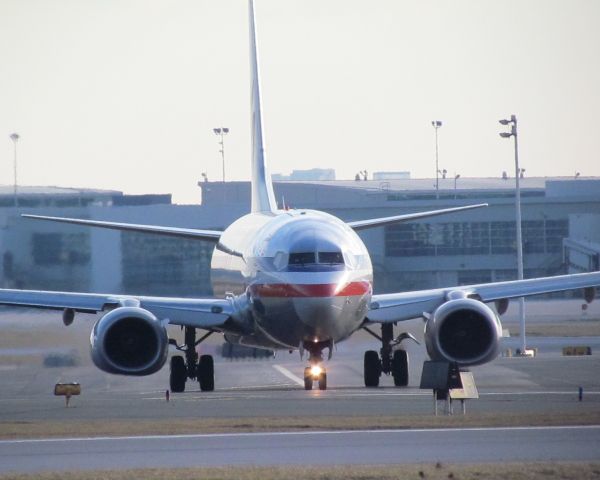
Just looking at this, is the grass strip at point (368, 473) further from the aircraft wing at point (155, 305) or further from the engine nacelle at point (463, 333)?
the aircraft wing at point (155, 305)

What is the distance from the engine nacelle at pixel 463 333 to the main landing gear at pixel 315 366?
2617 millimetres

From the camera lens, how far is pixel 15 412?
3441cm

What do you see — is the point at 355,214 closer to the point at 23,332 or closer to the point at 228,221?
the point at 228,221

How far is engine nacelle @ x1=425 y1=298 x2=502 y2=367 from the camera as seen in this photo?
36250mm

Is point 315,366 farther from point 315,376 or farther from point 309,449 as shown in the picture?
point 309,449

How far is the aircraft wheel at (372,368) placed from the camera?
39.8 meters

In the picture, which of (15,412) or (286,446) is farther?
(15,412)

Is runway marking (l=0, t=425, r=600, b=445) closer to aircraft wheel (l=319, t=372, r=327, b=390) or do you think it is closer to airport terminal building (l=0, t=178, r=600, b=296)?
aircraft wheel (l=319, t=372, r=327, b=390)

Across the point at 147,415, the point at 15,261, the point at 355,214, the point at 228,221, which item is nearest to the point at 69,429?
the point at 147,415

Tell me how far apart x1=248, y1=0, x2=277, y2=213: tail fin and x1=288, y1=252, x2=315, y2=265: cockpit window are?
328 inches

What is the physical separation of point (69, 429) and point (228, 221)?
6451cm

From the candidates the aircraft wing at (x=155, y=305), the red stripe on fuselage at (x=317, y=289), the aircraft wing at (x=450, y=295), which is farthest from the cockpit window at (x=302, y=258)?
the aircraft wing at (x=155, y=305)

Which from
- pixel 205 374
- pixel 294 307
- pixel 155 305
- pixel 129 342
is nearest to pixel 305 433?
pixel 294 307

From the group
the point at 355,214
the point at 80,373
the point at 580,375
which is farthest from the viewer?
the point at 355,214
